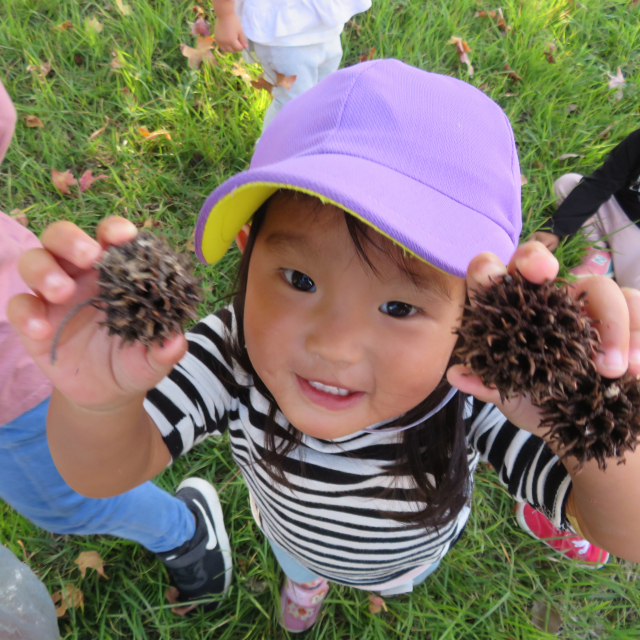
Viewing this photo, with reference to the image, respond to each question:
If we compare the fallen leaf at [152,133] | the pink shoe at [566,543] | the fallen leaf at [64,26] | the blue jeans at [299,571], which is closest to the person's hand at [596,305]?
the blue jeans at [299,571]

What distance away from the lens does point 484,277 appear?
896 mm

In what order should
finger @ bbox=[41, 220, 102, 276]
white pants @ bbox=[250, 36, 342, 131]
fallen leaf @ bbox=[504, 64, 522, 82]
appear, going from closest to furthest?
finger @ bbox=[41, 220, 102, 276], white pants @ bbox=[250, 36, 342, 131], fallen leaf @ bbox=[504, 64, 522, 82]

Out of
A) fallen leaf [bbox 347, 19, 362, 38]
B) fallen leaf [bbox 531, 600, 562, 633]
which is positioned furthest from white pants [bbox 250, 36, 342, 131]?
fallen leaf [bbox 531, 600, 562, 633]

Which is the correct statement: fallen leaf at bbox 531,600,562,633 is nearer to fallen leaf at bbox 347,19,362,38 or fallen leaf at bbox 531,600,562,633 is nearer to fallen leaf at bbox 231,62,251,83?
fallen leaf at bbox 231,62,251,83

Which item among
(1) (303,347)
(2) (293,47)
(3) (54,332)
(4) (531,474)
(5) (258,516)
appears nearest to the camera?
(3) (54,332)

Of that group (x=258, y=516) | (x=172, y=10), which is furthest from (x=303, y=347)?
(x=172, y=10)

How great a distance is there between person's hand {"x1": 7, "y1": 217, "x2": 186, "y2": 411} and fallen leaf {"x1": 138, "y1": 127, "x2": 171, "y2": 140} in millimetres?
2693

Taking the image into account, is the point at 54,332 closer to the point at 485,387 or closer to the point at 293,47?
the point at 485,387

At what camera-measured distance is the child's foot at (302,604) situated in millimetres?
2285

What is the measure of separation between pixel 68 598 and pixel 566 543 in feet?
8.60

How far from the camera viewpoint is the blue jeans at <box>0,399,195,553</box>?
1653mm

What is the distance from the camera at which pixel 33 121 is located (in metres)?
3.40

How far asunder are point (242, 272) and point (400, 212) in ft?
2.21

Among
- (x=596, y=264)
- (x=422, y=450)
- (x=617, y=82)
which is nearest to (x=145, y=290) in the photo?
(x=422, y=450)
